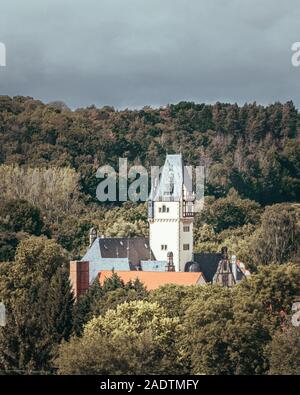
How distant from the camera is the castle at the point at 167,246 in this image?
77188 mm

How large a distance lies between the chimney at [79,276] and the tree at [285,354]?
1641 cm

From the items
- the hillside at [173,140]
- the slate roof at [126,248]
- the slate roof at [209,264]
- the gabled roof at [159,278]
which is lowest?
the gabled roof at [159,278]

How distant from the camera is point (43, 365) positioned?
58156mm

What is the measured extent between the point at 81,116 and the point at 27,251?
4507cm

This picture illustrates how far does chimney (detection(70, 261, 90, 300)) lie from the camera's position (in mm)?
71500

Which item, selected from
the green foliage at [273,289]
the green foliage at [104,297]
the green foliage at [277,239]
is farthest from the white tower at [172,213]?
the green foliage at [273,289]

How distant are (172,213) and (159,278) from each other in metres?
6.45

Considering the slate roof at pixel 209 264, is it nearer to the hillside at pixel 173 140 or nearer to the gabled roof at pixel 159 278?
the gabled roof at pixel 159 278

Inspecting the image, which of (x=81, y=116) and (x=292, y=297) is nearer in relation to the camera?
(x=292, y=297)

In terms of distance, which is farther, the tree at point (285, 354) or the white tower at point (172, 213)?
the white tower at point (172, 213)

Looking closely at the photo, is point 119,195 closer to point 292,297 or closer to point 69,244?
point 69,244

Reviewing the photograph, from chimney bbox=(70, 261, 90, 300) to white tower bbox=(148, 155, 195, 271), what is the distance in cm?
669

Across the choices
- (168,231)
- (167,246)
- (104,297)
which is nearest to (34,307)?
(104,297)
